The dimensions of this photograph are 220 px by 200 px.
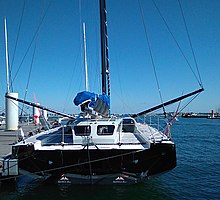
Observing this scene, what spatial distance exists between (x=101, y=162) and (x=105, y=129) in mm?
1832

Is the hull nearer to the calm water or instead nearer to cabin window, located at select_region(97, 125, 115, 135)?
the calm water

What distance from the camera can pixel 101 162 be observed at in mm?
11055

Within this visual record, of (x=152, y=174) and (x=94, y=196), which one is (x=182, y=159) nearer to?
(x=152, y=174)

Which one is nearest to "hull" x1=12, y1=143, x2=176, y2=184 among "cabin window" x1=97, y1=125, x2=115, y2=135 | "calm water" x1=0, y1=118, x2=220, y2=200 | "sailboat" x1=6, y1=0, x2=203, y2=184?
"sailboat" x1=6, y1=0, x2=203, y2=184

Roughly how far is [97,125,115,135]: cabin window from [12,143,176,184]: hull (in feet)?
4.85

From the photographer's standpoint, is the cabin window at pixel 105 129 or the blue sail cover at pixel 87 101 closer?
the cabin window at pixel 105 129

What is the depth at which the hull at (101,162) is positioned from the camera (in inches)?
430

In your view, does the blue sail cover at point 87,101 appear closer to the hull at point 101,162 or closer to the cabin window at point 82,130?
the cabin window at point 82,130

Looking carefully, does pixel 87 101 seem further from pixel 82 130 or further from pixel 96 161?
pixel 96 161

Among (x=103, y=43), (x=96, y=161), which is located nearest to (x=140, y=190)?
(x=96, y=161)

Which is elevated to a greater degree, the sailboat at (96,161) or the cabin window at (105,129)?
the cabin window at (105,129)

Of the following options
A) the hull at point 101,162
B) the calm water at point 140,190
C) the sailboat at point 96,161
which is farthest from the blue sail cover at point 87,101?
the calm water at point 140,190

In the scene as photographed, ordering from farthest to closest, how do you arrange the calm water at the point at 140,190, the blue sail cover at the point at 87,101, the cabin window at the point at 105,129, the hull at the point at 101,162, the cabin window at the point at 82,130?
the blue sail cover at the point at 87,101 < the cabin window at the point at 105,129 < the cabin window at the point at 82,130 < the calm water at the point at 140,190 < the hull at the point at 101,162

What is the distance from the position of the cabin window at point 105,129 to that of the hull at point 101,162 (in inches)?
58.2
